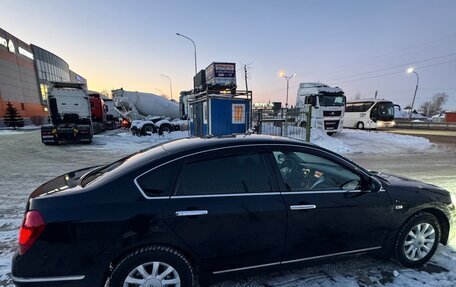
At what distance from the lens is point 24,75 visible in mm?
42469

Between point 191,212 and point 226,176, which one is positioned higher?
point 226,176

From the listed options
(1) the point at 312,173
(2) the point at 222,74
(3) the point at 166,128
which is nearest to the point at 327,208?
(1) the point at 312,173

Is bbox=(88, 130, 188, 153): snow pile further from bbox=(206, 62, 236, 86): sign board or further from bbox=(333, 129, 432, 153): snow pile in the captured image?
bbox=(333, 129, 432, 153): snow pile

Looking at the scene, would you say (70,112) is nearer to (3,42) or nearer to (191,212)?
(191,212)

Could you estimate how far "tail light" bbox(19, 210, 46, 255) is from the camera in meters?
2.04

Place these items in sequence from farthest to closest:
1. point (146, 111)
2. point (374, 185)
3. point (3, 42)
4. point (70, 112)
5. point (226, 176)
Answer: point (3, 42) → point (146, 111) → point (70, 112) → point (374, 185) → point (226, 176)

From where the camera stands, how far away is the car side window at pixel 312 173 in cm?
270

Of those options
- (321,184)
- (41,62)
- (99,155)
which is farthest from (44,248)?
(41,62)

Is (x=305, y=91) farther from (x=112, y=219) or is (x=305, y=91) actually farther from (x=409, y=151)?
(x=112, y=219)

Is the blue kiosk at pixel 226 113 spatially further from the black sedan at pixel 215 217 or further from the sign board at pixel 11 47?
the sign board at pixel 11 47

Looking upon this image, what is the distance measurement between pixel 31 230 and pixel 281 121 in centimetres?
1182

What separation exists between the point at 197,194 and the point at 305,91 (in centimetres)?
1912

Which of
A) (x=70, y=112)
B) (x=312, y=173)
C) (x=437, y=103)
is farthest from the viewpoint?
(x=437, y=103)

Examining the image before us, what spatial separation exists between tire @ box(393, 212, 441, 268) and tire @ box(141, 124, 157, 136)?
61.1 ft
